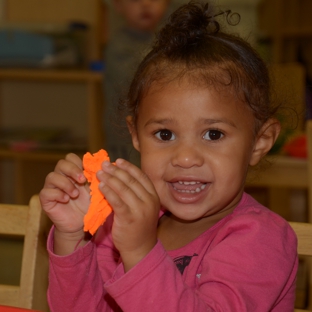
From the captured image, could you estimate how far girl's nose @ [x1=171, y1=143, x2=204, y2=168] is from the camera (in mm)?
847

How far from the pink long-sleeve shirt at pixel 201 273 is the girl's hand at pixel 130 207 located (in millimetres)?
20

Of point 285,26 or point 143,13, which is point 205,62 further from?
point 285,26

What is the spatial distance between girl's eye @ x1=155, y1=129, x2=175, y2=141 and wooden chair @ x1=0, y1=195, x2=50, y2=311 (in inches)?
9.4

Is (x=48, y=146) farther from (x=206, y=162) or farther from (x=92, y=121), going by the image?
(x=206, y=162)

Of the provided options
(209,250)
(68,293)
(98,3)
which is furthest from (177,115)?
(98,3)

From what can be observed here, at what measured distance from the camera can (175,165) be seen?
0.87 m

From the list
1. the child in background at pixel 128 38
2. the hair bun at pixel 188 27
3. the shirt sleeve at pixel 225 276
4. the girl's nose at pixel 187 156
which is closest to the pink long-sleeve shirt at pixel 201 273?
the shirt sleeve at pixel 225 276

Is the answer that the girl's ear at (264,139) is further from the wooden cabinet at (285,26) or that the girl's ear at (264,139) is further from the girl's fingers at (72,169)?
the wooden cabinet at (285,26)

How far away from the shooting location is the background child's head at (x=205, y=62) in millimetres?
913

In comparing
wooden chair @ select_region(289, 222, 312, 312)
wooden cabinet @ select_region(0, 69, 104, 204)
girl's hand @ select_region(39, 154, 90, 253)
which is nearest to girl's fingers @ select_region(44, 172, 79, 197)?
girl's hand @ select_region(39, 154, 90, 253)

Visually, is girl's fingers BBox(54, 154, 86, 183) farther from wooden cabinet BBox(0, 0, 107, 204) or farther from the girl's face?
wooden cabinet BBox(0, 0, 107, 204)

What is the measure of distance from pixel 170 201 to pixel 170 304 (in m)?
0.22

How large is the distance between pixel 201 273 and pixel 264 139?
0.98 feet

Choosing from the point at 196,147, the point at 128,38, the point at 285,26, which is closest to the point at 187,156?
the point at 196,147
